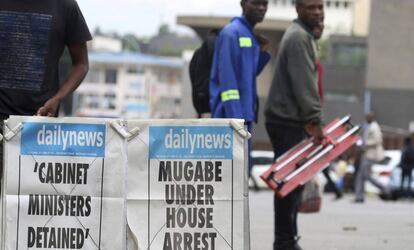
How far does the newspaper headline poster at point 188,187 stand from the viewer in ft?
19.4

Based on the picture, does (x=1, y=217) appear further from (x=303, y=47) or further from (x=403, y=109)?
(x=403, y=109)

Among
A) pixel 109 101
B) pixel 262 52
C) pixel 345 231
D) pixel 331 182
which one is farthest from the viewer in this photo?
pixel 109 101

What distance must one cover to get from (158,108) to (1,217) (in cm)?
12795

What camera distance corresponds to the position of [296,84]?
28.3 feet

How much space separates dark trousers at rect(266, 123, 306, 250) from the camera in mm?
8703

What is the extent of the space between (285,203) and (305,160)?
448 millimetres

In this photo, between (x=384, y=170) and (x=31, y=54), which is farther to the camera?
(x=384, y=170)

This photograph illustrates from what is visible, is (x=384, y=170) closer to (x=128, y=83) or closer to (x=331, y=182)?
(x=331, y=182)

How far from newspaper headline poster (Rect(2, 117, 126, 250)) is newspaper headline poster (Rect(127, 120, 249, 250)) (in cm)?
13

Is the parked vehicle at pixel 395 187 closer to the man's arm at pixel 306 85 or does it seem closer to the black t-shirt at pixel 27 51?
the man's arm at pixel 306 85

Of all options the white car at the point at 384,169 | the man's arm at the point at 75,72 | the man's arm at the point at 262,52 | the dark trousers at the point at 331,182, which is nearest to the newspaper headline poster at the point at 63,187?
the man's arm at the point at 75,72

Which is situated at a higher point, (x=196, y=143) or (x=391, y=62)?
(x=196, y=143)

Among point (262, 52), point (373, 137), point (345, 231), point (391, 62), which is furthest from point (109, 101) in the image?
point (262, 52)

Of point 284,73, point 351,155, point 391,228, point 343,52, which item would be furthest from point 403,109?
point 284,73
